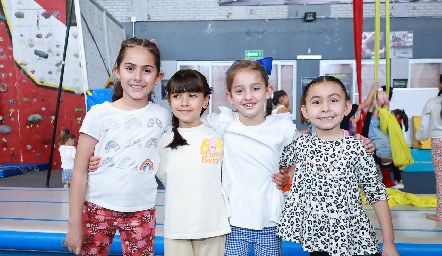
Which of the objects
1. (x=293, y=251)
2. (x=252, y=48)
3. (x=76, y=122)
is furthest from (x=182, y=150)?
(x=252, y=48)

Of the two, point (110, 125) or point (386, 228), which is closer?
point (386, 228)

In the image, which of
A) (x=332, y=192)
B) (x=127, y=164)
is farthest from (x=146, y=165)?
(x=332, y=192)

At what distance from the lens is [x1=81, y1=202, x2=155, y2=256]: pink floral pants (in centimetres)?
153

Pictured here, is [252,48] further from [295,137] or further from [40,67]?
[295,137]

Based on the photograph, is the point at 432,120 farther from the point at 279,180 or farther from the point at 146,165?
the point at 146,165

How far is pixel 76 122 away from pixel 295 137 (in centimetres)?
588

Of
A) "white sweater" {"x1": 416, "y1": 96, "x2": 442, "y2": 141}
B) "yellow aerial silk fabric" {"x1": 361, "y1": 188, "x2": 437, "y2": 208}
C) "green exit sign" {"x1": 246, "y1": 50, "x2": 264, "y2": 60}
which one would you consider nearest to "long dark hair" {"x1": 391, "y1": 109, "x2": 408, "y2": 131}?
"green exit sign" {"x1": 246, "y1": 50, "x2": 264, "y2": 60}

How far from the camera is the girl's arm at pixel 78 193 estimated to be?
4.83 feet

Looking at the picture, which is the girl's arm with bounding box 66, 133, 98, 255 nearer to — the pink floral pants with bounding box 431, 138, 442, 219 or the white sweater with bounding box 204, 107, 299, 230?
the white sweater with bounding box 204, 107, 299, 230

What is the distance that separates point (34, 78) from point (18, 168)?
154 centimetres

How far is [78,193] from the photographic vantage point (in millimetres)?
1502

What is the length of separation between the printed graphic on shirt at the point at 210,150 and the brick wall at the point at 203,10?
7.29m

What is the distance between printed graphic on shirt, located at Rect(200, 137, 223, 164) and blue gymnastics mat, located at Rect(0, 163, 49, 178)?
5.47 meters

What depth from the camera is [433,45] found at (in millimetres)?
8078
